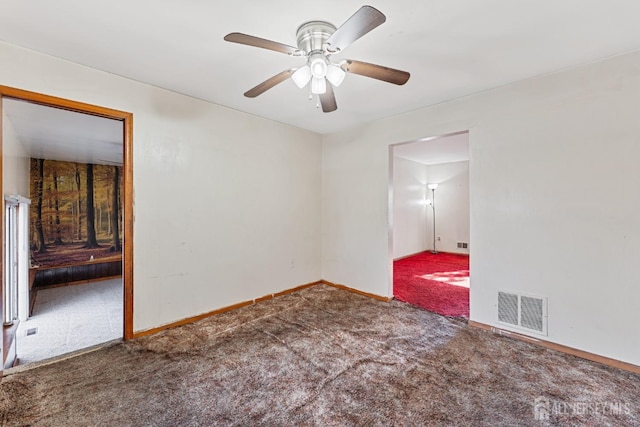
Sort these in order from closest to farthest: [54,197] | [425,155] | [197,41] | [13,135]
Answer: [197,41], [13,135], [54,197], [425,155]

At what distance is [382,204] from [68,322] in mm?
4039

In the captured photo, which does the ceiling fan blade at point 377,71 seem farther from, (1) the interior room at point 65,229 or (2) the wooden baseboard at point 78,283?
(2) the wooden baseboard at point 78,283

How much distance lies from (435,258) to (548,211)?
425cm

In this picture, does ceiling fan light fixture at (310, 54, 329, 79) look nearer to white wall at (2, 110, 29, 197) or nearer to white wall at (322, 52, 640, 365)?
white wall at (322, 52, 640, 365)

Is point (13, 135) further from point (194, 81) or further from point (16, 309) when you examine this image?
point (194, 81)

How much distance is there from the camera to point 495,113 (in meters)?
2.71

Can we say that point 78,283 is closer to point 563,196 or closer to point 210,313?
point 210,313

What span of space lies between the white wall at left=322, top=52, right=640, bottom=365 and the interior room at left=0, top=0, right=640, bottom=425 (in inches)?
0.6

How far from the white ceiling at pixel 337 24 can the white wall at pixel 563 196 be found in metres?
0.26

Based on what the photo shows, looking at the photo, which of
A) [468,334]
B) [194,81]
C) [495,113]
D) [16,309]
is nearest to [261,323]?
[468,334]

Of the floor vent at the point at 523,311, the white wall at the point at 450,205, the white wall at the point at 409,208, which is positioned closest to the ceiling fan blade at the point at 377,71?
the floor vent at the point at 523,311

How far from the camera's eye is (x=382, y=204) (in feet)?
12.1

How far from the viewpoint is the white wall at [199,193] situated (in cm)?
246

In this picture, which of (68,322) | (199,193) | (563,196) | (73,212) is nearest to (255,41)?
(199,193)
